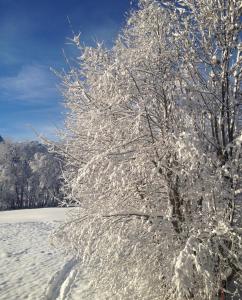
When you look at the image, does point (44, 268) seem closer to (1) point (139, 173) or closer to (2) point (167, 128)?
(1) point (139, 173)

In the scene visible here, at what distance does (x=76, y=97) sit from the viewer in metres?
7.85

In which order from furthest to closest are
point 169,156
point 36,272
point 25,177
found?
point 25,177 < point 36,272 < point 169,156

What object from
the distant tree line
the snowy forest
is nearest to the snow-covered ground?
the snowy forest

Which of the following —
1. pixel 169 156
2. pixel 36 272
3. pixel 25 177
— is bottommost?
pixel 36 272

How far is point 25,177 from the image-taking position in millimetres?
53312

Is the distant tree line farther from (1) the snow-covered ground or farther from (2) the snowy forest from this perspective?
(2) the snowy forest

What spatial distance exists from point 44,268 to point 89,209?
557 centimetres

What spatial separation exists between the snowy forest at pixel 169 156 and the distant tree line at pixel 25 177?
43.9 meters

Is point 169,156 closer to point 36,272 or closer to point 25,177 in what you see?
point 36,272

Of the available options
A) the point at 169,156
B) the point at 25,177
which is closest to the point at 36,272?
the point at 169,156

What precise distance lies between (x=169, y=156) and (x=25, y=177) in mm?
50451

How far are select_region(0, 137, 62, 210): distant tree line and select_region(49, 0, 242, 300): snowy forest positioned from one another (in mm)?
43879

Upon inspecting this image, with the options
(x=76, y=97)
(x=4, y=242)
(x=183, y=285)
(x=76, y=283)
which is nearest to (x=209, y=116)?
(x=183, y=285)

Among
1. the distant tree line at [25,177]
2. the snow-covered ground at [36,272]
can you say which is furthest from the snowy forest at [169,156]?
the distant tree line at [25,177]
